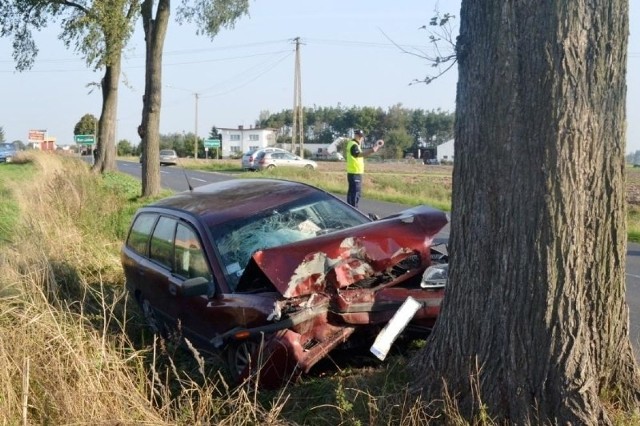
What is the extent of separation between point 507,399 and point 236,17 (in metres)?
20.0

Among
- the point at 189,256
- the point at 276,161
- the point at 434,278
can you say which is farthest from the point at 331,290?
the point at 276,161

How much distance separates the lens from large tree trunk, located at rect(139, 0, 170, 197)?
18.4m

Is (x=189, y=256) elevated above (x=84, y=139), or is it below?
below

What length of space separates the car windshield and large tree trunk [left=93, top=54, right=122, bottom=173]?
23.1 metres

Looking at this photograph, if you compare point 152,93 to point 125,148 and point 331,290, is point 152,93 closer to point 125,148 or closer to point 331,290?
point 331,290

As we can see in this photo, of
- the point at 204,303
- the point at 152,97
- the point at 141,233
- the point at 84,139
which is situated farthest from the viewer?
the point at 84,139

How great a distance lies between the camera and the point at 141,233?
755 centimetres

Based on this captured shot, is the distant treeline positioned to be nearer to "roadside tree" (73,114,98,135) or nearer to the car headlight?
"roadside tree" (73,114,98,135)

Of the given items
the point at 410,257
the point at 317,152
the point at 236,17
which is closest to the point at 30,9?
the point at 236,17

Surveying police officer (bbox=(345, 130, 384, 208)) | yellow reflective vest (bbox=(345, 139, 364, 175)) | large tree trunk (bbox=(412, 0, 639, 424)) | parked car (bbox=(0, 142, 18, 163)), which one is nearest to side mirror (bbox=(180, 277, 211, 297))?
large tree trunk (bbox=(412, 0, 639, 424))

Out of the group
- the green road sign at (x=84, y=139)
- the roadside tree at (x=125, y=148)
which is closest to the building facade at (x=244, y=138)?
the roadside tree at (x=125, y=148)

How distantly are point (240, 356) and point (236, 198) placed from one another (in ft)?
6.06

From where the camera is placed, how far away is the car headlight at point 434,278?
207 inches

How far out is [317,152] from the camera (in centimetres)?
9938
